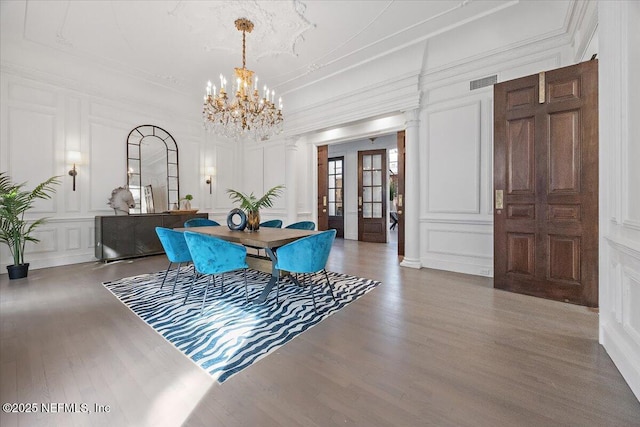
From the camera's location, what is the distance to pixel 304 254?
2.78m

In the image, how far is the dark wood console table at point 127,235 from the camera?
4.92 metres

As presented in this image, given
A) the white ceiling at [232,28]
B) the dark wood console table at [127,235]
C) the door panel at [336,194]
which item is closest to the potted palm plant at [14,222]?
the dark wood console table at [127,235]

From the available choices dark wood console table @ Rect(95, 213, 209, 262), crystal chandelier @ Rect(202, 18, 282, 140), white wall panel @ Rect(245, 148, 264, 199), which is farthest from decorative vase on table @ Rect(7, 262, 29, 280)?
white wall panel @ Rect(245, 148, 264, 199)

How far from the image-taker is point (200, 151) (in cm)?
679

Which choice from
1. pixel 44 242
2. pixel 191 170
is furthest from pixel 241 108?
pixel 44 242

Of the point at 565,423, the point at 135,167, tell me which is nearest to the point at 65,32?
the point at 135,167

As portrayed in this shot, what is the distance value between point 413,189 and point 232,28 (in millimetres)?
3583

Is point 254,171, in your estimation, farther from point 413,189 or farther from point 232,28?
point 413,189

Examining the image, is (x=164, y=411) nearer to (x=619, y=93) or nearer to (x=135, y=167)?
(x=619, y=93)

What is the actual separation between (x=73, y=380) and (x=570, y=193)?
4476 mm

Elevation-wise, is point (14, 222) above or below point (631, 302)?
above

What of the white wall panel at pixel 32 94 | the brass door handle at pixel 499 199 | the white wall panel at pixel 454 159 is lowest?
the brass door handle at pixel 499 199

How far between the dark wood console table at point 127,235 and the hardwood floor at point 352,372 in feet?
6.98

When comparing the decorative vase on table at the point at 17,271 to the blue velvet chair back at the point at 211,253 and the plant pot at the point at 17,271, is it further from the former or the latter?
the blue velvet chair back at the point at 211,253
